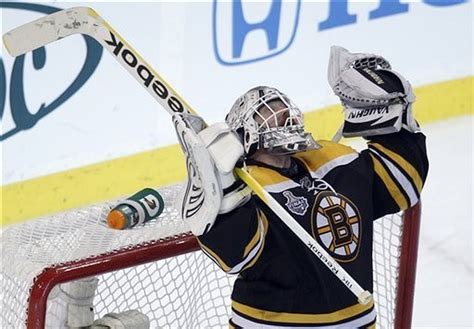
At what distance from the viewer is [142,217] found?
1.91 m

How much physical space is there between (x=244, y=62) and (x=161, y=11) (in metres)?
0.28

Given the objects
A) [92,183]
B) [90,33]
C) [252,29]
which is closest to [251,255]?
[90,33]

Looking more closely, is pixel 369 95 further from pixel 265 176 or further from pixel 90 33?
pixel 90 33

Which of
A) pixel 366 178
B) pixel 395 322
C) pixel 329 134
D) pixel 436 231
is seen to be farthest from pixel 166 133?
pixel 366 178

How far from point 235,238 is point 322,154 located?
0.29 m

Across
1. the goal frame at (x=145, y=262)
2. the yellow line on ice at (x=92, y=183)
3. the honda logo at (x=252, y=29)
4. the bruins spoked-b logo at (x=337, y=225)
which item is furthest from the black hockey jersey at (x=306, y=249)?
the honda logo at (x=252, y=29)

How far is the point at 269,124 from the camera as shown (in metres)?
1.85

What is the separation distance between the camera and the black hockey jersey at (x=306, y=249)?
6.19ft

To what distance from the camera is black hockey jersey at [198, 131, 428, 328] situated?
1887 millimetres

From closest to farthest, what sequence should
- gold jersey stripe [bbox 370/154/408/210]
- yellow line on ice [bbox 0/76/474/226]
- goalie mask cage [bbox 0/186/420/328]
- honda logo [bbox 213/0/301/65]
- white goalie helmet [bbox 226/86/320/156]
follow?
white goalie helmet [bbox 226/86/320/156] → goalie mask cage [bbox 0/186/420/328] → gold jersey stripe [bbox 370/154/408/210] → yellow line on ice [bbox 0/76/474/226] → honda logo [bbox 213/0/301/65]

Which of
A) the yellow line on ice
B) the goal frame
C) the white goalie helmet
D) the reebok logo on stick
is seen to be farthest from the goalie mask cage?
the yellow line on ice

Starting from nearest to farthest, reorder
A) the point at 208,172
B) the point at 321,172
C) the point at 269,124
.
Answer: the point at 208,172, the point at 269,124, the point at 321,172

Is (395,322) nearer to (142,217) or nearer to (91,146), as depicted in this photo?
(142,217)

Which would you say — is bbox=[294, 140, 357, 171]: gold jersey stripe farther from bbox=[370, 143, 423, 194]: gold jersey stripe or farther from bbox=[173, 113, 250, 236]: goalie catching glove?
bbox=[173, 113, 250, 236]: goalie catching glove
